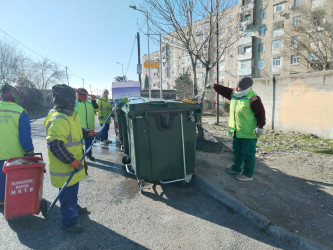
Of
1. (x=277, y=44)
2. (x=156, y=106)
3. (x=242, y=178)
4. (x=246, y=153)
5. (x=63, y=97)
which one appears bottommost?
(x=242, y=178)

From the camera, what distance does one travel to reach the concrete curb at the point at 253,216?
225 centimetres

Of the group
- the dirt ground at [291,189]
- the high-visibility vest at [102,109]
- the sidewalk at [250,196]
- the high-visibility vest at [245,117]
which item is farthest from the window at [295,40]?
the high-visibility vest at [245,117]

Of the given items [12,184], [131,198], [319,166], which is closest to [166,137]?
[131,198]

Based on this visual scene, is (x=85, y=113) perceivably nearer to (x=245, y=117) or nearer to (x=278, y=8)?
(x=245, y=117)

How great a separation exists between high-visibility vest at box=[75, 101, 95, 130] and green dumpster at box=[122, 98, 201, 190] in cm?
213

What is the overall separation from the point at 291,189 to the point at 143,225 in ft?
7.84

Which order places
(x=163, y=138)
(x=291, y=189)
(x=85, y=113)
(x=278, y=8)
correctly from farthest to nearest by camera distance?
(x=278, y=8), (x=85, y=113), (x=291, y=189), (x=163, y=138)

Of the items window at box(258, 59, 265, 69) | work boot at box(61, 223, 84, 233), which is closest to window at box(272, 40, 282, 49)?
window at box(258, 59, 265, 69)

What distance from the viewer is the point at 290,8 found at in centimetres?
2669

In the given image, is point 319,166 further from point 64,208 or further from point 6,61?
point 6,61

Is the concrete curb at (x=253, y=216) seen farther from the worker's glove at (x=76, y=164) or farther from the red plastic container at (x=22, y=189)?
the red plastic container at (x=22, y=189)

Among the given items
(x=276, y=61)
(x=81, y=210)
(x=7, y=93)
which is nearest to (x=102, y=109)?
(x=7, y=93)

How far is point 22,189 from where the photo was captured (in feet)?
8.32

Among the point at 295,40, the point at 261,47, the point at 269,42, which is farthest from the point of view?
the point at 261,47
